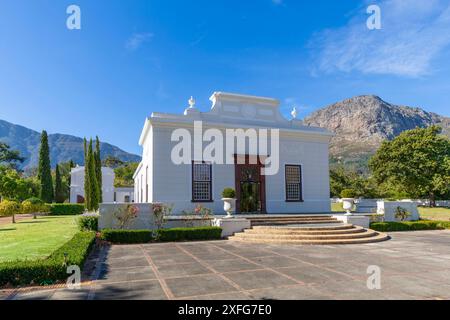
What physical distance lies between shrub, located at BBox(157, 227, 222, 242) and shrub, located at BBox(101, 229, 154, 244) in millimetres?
561

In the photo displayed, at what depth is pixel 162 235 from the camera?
1230cm

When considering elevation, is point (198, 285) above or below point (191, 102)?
below

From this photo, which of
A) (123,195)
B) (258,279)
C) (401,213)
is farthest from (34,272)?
(123,195)

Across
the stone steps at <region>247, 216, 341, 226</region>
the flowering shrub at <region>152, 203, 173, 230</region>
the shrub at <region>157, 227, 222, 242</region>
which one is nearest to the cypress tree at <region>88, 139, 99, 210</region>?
the flowering shrub at <region>152, 203, 173, 230</region>

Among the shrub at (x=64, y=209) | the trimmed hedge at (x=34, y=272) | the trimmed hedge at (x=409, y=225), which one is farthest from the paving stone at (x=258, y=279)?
the shrub at (x=64, y=209)

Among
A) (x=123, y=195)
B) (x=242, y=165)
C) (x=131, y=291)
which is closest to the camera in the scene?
(x=131, y=291)

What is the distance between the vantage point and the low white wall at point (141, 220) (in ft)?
41.6

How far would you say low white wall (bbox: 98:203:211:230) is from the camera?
1268 cm

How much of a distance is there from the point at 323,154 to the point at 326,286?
14.3m

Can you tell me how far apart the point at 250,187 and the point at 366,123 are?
579 ft

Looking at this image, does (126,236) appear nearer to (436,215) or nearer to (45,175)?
(436,215)

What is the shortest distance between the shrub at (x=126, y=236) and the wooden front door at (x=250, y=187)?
6383 millimetres

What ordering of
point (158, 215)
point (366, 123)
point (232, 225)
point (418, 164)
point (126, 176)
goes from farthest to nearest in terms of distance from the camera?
point (366, 123) → point (126, 176) → point (418, 164) → point (232, 225) → point (158, 215)

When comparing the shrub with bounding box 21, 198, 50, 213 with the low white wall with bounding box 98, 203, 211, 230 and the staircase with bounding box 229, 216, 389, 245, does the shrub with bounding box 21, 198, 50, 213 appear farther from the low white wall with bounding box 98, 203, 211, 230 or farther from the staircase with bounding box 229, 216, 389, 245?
the staircase with bounding box 229, 216, 389, 245
